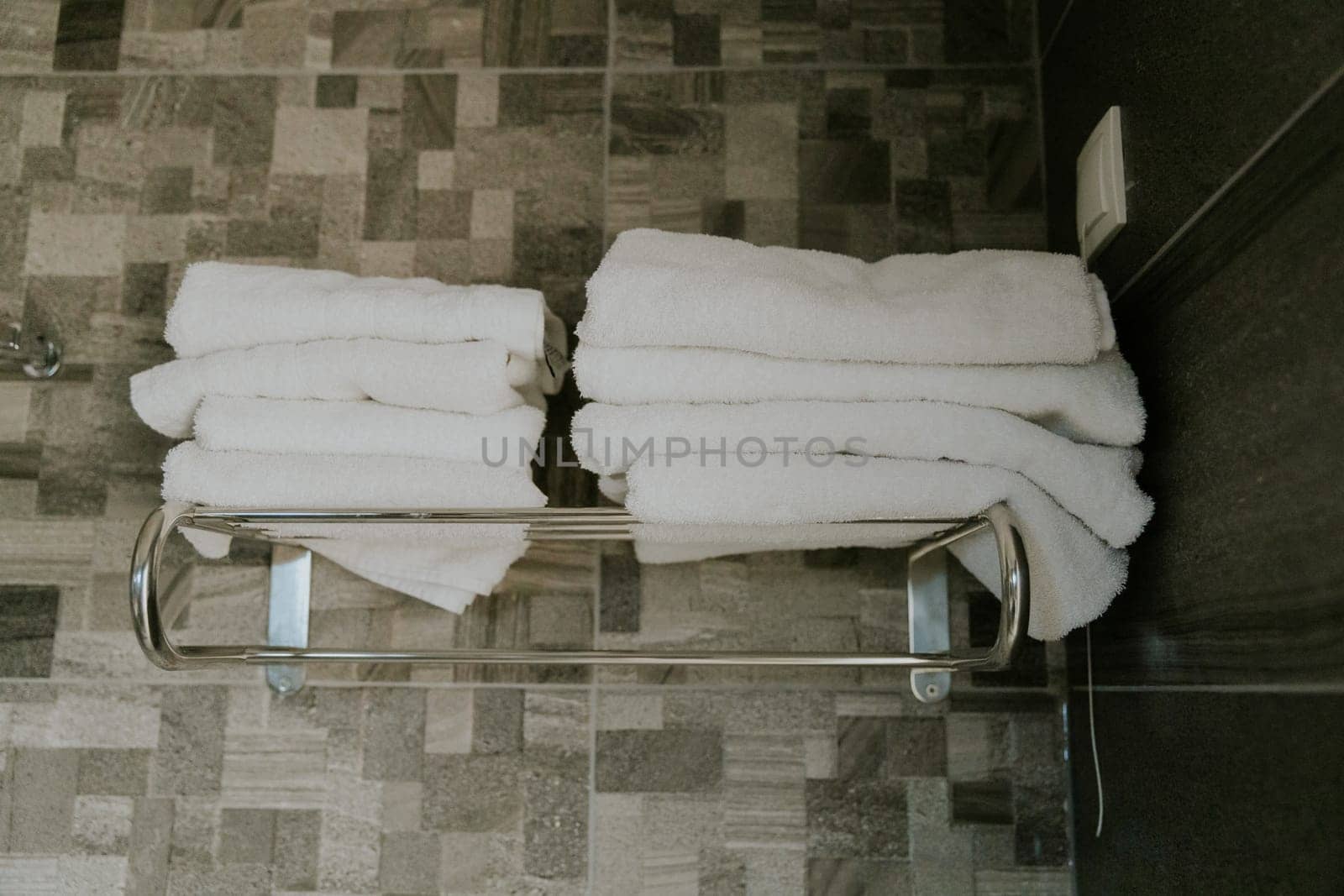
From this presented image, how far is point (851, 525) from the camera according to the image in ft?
2.51

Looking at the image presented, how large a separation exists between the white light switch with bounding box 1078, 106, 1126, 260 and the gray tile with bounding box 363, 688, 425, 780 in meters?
0.82

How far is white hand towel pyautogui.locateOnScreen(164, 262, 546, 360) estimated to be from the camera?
0.77m

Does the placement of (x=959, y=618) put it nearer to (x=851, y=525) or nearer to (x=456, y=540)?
(x=851, y=525)

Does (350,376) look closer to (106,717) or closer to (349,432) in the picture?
(349,432)

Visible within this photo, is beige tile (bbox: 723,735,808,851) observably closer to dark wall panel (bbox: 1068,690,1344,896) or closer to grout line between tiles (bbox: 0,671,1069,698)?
grout line between tiles (bbox: 0,671,1069,698)

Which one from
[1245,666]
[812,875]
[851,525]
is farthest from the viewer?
[812,875]

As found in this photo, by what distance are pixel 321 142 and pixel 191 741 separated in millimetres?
671

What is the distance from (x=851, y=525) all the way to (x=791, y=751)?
1.02 ft

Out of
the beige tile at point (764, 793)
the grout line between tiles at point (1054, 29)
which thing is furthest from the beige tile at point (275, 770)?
the grout line between tiles at point (1054, 29)

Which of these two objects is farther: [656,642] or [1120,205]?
[656,642]

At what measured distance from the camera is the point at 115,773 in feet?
3.19

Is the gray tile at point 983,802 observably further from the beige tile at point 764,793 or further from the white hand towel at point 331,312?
the white hand towel at point 331,312

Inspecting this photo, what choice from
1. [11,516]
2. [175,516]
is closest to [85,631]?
[11,516]

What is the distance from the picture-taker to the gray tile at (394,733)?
961 millimetres
